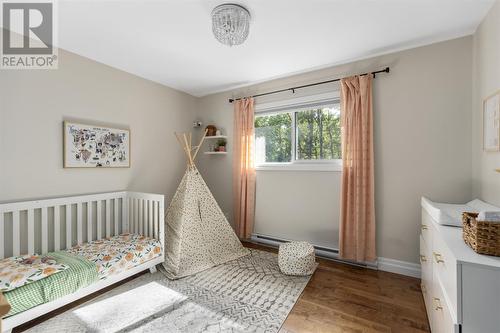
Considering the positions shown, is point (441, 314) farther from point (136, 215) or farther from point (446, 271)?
point (136, 215)

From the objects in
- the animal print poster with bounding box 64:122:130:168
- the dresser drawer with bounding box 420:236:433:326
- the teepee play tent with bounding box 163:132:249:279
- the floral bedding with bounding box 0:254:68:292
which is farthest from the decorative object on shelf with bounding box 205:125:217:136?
the dresser drawer with bounding box 420:236:433:326

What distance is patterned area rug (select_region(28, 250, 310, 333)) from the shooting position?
174 cm

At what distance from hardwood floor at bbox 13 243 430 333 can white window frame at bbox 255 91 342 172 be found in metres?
1.22

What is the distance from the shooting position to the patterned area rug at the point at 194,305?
1739mm

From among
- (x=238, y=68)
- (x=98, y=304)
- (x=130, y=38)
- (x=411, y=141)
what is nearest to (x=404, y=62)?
(x=411, y=141)

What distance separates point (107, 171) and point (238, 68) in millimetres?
2047

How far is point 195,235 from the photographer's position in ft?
9.10

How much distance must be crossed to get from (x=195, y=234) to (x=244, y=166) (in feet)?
3.93

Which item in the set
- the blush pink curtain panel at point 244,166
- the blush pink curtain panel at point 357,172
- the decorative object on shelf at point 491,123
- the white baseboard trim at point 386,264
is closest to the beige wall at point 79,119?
the blush pink curtain panel at point 244,166

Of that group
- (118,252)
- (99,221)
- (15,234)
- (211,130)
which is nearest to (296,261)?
(118,252)

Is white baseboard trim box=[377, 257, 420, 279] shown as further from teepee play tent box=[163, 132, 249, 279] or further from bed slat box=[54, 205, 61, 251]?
bed slat box=[54, 205, 61, 251]

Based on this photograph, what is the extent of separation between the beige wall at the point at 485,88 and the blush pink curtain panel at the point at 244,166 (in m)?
2.38

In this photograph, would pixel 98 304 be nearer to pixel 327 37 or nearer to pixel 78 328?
pixel 78 328

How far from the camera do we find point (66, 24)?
79.0 inches
